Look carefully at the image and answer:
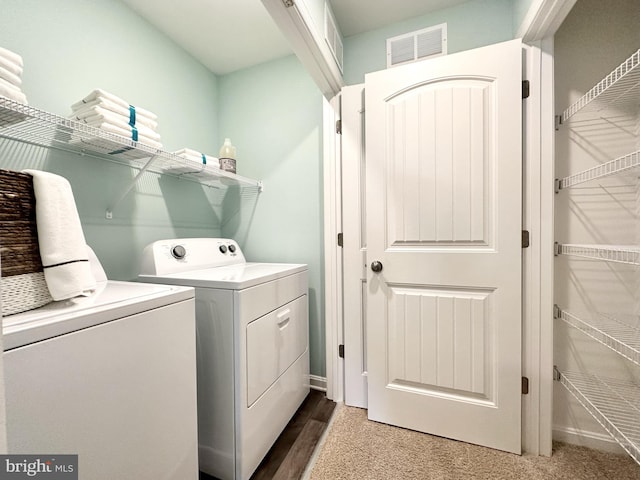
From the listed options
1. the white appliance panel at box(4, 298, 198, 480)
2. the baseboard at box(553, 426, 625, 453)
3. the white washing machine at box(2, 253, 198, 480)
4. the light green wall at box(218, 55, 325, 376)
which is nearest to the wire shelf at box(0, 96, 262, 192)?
the light green wall at box(218, 55, 325, 376)

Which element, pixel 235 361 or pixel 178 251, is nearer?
pixel 235 361

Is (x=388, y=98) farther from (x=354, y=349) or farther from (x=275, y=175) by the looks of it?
(x=354, y=349)

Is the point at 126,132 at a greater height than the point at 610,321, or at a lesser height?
greater

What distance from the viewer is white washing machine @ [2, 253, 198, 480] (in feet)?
2.00

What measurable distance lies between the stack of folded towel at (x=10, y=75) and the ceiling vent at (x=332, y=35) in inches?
49.7

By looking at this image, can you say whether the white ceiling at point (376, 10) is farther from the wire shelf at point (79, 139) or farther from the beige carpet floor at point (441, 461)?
the beige carpet floor at point (441, 461)

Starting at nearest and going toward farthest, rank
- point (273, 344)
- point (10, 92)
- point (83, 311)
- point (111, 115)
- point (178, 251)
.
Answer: point (83, 311)
point (10, 92)
point (111, 115)
point (273, 344)
point (178, 251)

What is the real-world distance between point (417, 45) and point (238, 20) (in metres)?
1.14

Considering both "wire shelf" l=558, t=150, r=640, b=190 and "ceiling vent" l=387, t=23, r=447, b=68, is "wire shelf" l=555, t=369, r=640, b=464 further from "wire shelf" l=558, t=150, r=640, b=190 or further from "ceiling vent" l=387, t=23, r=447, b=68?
"ceiling vent" l=387, t=23, r=447, b=68

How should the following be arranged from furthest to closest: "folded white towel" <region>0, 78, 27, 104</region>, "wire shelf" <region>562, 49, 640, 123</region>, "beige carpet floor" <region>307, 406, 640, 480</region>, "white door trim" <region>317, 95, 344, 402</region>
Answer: "white door trim" <region>317, 95, 344, 402</region>
"beige carpet floor" <region>307, 406, 640, 480</region>
"wire shelf" <region>562, 49, 640, 123</region>
"folded white towel" <region>0, 78, 27, 104</region>

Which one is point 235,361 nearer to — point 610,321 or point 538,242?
point 538,242

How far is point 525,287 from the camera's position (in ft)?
4.47

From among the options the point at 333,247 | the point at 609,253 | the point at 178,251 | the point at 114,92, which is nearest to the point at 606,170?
the point at 609,253

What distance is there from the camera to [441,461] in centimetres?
131
